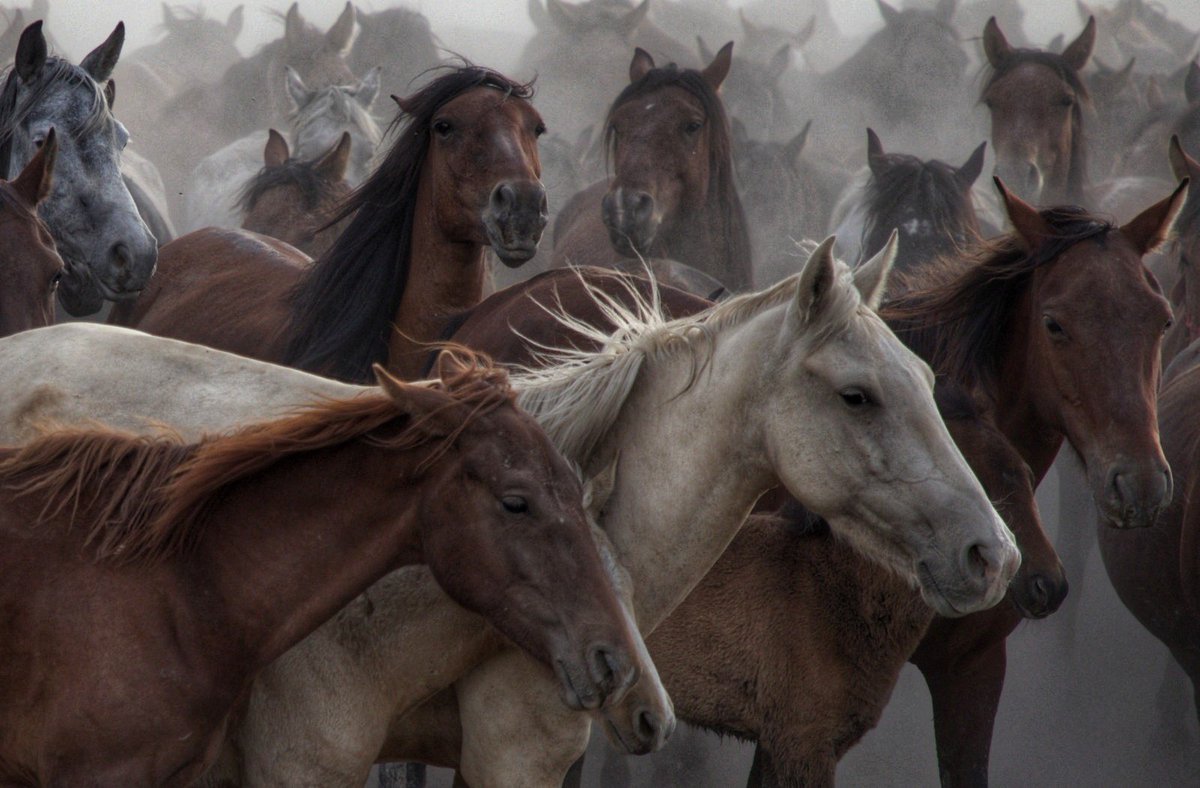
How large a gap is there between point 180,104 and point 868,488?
12956 millimetres

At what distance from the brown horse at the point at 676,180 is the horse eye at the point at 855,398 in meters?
3.37

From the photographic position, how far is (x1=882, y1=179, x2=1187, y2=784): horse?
4.08 meters

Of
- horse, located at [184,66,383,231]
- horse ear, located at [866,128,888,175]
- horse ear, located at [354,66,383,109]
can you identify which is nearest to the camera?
horse ear, located at [866,128,888,175]

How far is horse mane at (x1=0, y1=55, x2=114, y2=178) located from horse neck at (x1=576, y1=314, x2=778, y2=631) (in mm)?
2285

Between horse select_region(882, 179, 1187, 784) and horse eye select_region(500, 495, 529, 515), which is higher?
horse eye select_region(500, 495, 529, 515)

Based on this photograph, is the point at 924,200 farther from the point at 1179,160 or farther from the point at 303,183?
the point at 303,183

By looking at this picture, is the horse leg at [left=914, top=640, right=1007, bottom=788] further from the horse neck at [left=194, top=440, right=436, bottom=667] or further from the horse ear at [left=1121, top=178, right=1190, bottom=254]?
the horse neck at [left=194, top=440, right=436, bottom=667]

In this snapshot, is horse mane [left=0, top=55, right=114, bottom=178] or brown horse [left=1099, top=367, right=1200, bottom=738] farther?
brown horse [left=1099, top=367, right=1200, bottom=738]

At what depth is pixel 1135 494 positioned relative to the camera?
4.00m

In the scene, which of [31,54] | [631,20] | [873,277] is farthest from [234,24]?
[873,277]

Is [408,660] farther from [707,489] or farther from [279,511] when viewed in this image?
[707,489]

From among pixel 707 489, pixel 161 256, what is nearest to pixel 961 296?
pixel 707 489

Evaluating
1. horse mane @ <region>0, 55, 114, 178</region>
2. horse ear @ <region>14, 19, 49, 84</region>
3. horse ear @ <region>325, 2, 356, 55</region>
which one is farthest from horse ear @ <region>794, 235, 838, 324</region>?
horse ear @ <region>325, 2, 356, 55</region>

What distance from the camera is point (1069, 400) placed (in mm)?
4227
